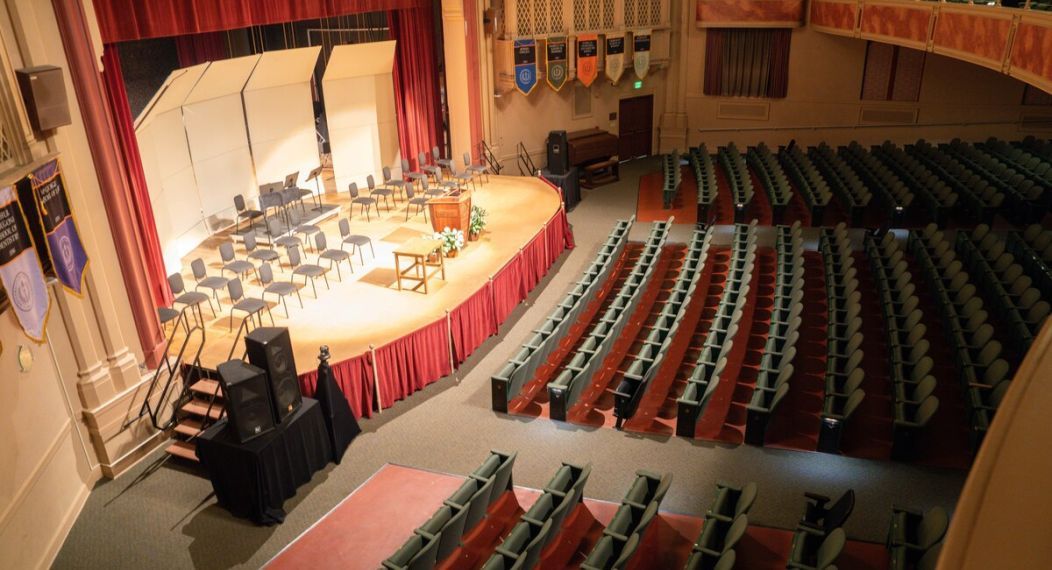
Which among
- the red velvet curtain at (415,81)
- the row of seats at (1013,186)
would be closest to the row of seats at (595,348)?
the row of seats at (1013,186)

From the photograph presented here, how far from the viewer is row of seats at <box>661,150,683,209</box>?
44.7ft

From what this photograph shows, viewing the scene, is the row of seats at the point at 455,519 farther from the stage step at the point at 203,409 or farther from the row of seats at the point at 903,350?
the row of seats at the point at 903,350

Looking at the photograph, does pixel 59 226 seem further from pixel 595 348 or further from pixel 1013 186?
pixel 1013 186

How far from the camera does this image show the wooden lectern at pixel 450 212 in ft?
36.1

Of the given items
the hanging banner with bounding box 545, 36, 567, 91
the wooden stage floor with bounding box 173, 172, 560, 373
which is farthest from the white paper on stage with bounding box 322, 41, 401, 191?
the hanging banner with bounding box 545, 36, 567, 91

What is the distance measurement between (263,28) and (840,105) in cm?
1272

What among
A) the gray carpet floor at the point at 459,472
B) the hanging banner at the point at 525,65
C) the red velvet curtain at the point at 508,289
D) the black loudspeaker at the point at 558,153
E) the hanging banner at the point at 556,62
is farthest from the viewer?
the hanging banner at the point at 556,62

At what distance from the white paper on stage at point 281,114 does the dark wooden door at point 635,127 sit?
767 centimetres

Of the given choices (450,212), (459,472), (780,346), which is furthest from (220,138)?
(780,346)

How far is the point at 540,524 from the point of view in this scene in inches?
209

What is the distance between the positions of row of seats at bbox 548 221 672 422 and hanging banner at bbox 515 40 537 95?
637 centimetres

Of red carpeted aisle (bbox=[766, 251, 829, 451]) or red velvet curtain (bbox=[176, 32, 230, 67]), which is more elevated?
red velvet curtain (bbox=[176, 32, 230, 67])

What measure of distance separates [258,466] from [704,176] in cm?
1048

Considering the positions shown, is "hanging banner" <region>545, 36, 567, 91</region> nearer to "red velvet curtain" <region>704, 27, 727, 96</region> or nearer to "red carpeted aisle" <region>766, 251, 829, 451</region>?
"red velvet curtain" <region>704, 27, 727, 96</region>
